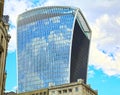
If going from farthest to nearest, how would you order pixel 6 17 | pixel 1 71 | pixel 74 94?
pixel 74 94, pixel 6 17, pixel 1 71

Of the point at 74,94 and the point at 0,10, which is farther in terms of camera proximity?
the point at 74,94

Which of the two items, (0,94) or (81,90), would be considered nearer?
(0,94)

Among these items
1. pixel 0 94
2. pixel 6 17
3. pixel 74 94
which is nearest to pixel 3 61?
pixel 0 94

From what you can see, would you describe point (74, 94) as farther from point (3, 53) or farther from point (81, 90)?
point (3, 53)

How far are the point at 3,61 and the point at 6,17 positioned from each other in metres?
11.6

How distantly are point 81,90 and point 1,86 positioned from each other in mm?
151605

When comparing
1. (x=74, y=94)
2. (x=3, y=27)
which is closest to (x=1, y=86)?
(x=3, y=27)

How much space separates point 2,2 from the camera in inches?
1891

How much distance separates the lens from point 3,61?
159ft

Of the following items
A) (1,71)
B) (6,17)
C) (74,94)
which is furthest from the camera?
(74,94)

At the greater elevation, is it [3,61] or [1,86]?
[3,61]

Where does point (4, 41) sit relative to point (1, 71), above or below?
above

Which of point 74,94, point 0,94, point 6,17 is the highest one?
point 74,94

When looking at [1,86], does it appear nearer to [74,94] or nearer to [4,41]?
[4,41]
